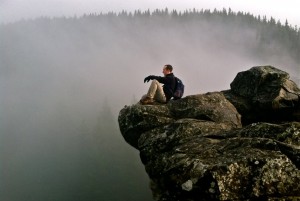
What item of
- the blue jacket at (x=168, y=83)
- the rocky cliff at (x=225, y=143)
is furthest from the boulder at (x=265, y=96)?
the blue jacket at (x=168, y=83)

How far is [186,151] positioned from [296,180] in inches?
168

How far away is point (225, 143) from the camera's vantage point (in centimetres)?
1445

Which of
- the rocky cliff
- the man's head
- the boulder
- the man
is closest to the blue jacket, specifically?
the man

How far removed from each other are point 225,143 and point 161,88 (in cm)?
865

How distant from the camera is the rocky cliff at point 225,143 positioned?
12.3 metres

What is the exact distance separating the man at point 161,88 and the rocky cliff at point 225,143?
960mm

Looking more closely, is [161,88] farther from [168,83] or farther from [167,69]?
[167,69]

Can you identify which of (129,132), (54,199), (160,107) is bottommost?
(54,199)

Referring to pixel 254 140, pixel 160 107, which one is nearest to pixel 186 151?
pixel 254 140

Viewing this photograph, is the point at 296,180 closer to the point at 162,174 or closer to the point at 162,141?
the point at 162,174

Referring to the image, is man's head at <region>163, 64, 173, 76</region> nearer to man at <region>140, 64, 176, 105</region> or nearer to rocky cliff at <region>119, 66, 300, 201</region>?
man at <region>140, 64, 176, 105</region>

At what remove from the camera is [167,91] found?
22.9 meters

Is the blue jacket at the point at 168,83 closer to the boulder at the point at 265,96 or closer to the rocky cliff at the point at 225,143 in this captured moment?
the rocky cliff at the point at 225,143

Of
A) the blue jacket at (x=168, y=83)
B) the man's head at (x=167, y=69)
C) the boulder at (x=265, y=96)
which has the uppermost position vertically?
the man's head at (x=167, y=69)
